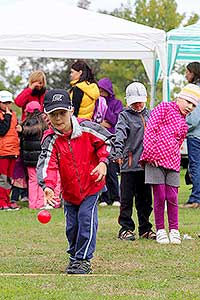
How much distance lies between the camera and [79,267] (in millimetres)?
7574

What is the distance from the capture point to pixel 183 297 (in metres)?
6.29

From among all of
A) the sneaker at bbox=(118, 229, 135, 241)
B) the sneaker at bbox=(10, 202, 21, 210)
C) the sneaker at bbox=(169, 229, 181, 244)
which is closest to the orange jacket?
the sneaker at bbox=(10, 202, 21, 210)

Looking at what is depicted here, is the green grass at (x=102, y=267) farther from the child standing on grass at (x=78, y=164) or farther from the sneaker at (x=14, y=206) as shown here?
the sneaker at (x=14, y=206)

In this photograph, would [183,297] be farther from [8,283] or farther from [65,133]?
[65,133]

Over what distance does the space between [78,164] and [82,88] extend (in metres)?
5.51

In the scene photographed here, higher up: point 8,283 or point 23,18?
point 23,18

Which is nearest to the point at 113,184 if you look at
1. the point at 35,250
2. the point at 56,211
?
the point at 56,211

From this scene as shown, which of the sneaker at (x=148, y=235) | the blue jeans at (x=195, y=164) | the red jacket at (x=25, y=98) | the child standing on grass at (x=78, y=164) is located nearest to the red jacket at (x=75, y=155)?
the child standing on grass at (x=78, y=164)

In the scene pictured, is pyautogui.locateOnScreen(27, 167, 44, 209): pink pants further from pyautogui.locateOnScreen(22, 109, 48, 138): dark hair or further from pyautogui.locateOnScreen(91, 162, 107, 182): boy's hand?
pyautogui.locateOnScreen(91, 162, 107, 182): boy's hand

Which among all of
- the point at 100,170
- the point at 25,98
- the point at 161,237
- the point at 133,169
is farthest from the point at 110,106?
the point at 100,170

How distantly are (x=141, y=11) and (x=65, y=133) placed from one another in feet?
135

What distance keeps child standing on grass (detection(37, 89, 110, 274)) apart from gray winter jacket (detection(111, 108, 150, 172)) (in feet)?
7.68

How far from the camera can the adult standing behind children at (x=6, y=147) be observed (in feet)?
44.9

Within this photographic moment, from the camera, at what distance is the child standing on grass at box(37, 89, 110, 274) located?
294 inches
